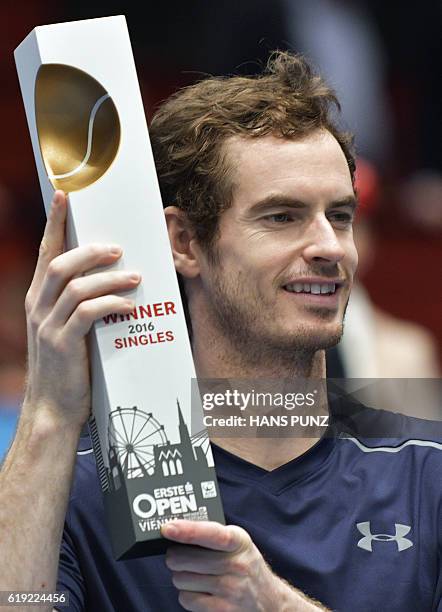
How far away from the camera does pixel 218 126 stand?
6.07 ft

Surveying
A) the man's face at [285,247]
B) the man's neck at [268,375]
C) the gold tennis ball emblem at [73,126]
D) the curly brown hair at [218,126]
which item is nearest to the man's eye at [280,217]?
the man's face at [285,247]

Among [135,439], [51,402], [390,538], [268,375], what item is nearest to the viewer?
[135,439]

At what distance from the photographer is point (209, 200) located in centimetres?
181

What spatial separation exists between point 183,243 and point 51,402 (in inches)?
19.2

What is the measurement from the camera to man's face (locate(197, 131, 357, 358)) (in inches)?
65.8

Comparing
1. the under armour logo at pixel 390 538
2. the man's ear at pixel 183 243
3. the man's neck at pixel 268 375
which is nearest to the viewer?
the under armour logo at pixel 390 538

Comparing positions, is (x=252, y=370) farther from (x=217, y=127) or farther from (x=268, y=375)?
(x=217, y=127)

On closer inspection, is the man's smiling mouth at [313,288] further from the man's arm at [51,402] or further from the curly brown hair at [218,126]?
the man's arm at [51,402]

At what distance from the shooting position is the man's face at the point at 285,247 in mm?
1672

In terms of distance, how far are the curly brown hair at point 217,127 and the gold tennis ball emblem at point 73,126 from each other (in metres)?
0.38

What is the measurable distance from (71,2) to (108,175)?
2.96 meters

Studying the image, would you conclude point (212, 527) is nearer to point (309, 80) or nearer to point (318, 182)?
point (318, 182)

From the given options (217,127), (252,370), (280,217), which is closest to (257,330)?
(252,370)

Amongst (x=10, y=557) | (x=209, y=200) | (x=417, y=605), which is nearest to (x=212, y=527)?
(x=10, y=557)
